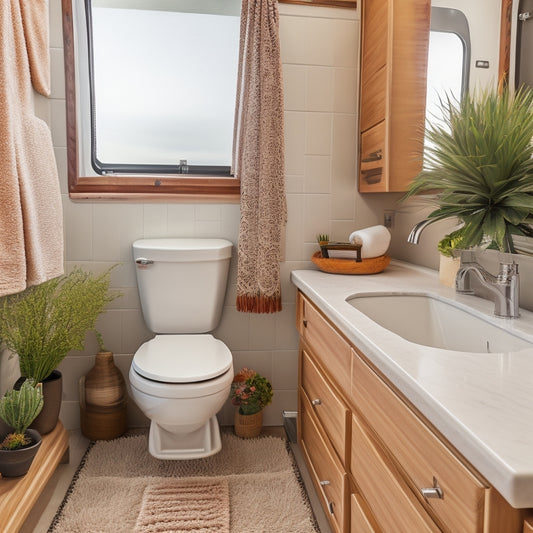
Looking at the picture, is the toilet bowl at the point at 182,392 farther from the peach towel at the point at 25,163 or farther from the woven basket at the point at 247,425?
the peach towel at the point at 25,163

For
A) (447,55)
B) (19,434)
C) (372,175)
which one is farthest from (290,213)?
(19,434)

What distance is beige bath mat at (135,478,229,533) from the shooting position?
1.67m

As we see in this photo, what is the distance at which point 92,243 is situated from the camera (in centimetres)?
231

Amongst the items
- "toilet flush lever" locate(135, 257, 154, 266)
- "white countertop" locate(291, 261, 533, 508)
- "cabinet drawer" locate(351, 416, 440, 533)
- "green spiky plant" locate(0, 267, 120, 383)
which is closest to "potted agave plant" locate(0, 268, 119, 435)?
"green spiky plant" locate(0, 267, 120, 383)

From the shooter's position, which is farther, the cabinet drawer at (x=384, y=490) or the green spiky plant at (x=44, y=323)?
the green spiky plant at (x=44, y=323)

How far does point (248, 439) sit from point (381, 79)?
64.9 inches

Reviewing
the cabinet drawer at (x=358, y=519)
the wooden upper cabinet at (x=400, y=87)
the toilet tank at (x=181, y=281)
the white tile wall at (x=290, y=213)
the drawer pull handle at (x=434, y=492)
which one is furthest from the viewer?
the white tile wall at (x=290, y=213)

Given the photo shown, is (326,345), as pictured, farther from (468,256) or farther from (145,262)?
(145,262)

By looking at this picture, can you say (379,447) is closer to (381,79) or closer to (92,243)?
(381,79)

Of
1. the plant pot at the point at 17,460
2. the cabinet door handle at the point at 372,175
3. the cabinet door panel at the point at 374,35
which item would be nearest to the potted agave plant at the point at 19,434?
the plant pot at the point at 17,460

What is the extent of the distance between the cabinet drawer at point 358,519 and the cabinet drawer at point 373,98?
141 centimetres

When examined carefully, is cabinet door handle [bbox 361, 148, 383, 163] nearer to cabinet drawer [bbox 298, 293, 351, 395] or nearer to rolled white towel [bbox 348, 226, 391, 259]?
rolled white towel [bbox 348, 226, 391, 259]

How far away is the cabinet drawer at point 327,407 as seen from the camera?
1347mm

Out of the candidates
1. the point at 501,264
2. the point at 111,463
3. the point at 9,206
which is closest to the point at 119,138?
the point at 9,206
